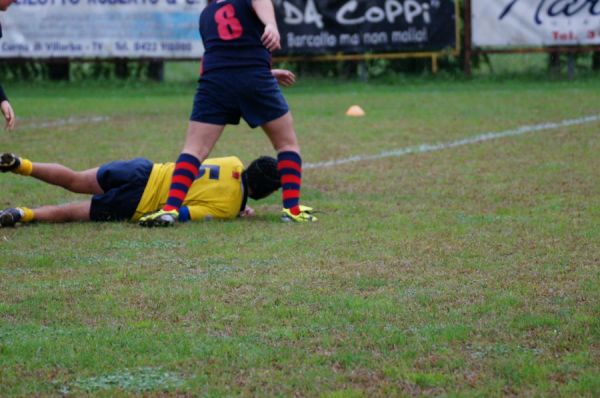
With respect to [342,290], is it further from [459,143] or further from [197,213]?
[459,143]

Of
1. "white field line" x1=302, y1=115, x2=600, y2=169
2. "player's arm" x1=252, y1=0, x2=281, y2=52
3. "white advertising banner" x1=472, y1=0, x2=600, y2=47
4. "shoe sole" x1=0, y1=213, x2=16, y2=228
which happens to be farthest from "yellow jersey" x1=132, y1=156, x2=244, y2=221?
"white advertising banner" x1=472, y1=0, x2=600, y2=47

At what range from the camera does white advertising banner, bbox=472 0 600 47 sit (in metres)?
17.7

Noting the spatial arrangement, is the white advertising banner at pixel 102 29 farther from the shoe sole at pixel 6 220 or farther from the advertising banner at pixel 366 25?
the shoe sole at pixel 6 220

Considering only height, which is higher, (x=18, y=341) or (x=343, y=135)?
(x=18, y=341)

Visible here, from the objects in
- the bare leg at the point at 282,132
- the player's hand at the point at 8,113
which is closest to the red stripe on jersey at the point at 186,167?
the bare leg at the point at 282,132

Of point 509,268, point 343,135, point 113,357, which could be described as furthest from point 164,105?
point 113,357

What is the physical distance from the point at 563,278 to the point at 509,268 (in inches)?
13.9

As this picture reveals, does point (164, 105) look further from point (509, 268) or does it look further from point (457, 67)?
point (509, 268)

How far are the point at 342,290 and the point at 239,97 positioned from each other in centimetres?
225

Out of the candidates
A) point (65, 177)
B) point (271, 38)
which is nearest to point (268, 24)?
point (271, 38)

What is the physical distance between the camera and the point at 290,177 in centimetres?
752

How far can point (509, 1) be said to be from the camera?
17.8m

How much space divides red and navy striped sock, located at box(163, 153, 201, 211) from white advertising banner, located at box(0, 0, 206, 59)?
→ 11.2 meters

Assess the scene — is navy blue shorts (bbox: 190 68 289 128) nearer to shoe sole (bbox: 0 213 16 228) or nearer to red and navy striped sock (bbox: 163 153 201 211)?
red and navy striped sock (bbox: 163 153 201 211)
